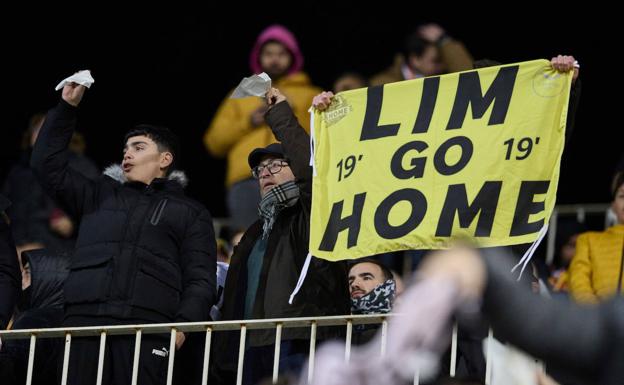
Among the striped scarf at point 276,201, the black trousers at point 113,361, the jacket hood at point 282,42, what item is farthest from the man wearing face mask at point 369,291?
the jacket hood at point 282,42

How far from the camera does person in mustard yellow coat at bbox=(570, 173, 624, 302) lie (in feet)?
25.8

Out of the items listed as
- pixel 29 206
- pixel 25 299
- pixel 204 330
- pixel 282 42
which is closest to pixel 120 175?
pixel 25 299

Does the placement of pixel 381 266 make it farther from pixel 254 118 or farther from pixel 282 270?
pixel 254 118

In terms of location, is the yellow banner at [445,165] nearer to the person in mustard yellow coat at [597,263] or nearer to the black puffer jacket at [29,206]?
the person in mustard yellow coat at [597,263]

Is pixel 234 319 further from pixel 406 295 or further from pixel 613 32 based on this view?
pixel 613 32

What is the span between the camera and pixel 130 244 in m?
7.20

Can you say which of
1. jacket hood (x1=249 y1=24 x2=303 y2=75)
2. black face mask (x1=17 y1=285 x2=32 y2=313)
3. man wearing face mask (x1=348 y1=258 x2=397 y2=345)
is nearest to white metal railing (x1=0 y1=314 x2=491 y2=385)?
man wearing face mask (x1=348 y1=258 x2=397 y2=345)

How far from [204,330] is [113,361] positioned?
1.53 ft

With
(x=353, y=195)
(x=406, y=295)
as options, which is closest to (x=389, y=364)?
(x=406, y=295)

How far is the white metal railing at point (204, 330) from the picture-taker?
6551 millimetres

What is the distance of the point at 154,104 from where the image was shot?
482 inches

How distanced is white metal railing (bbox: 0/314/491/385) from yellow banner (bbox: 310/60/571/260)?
388mm

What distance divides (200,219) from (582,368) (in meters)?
4.22

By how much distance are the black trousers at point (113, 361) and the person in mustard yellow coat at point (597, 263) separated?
2.11 meters
